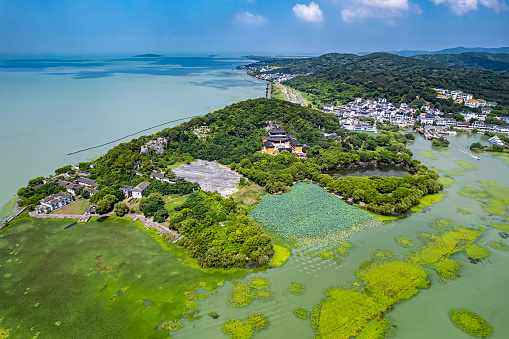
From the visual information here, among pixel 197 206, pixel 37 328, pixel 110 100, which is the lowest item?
pixel 37 328

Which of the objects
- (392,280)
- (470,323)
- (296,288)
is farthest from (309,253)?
(470,323)

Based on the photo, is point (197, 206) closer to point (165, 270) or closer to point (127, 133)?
point (165, 270)

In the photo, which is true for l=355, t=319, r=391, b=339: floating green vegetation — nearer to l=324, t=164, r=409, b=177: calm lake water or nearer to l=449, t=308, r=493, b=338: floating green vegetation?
l=449, t=308, r=493, b=338: floating green vegetation

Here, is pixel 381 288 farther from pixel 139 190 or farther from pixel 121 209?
pixel 139 190

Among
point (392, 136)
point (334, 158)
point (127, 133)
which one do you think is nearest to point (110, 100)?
point (127, 133)

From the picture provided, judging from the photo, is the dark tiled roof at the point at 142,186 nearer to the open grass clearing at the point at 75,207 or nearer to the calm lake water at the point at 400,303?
the open grass clearing at the point at 75,207

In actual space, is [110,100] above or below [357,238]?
above
